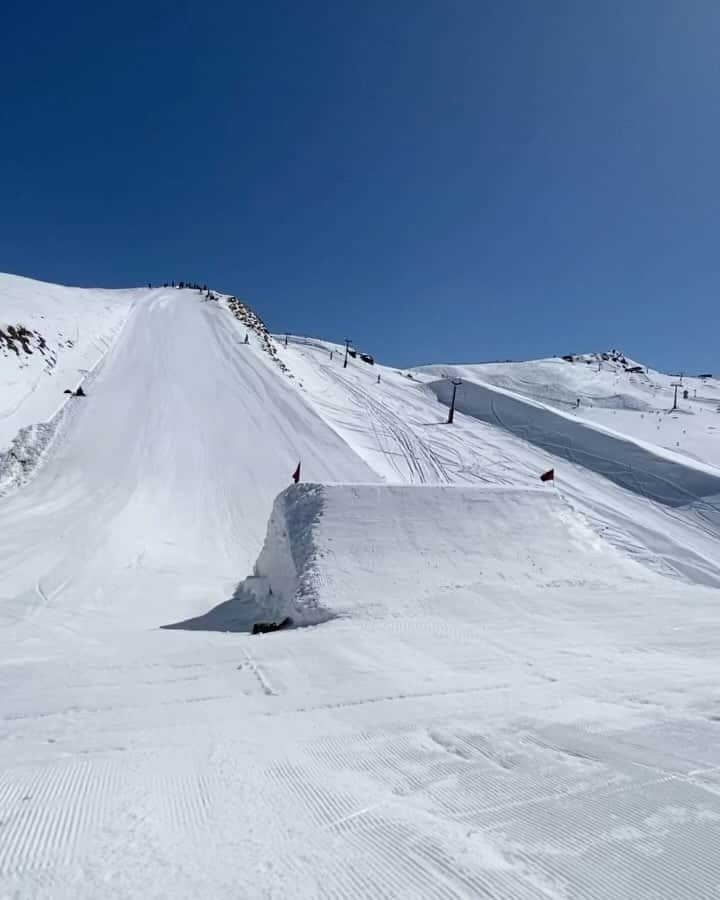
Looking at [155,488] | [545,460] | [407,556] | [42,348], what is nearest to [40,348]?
[42,348]

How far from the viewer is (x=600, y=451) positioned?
25.0m

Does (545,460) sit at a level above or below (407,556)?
above

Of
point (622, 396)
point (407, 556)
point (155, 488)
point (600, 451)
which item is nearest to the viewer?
point (407, 556)

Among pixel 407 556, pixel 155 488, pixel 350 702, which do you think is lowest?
pixel 350 702

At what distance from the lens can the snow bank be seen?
20594 millimetres

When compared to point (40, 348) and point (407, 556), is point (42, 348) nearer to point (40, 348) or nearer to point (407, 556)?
point (40, 348)

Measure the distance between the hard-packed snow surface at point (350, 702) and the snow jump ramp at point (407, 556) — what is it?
35 millimetres

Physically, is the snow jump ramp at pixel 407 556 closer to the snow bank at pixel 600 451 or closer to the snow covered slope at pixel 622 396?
the snow bank at pixel 600 451

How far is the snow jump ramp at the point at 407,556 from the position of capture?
20.7 ft

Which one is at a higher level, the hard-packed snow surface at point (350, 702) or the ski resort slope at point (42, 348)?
the ski resort slope at point (42, 348)

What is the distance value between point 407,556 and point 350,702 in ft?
11.3

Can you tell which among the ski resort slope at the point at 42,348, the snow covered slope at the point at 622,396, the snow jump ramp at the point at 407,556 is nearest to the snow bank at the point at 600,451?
the snow covered slope at the point at 622,396

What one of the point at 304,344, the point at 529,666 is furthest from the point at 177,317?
the point at 529,666

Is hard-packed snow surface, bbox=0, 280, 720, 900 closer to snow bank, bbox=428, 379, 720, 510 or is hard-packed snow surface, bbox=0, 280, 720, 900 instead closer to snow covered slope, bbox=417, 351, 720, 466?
snow bank, bbox=428, 379, 720, 510
